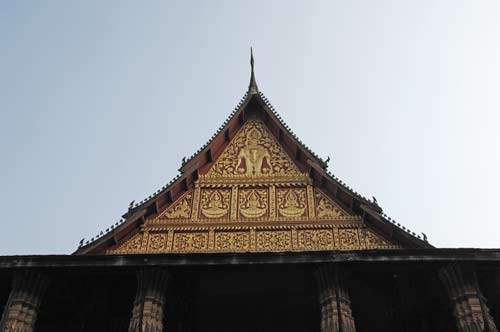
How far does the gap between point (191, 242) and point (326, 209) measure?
2832mm

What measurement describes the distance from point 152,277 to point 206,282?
5.69ft

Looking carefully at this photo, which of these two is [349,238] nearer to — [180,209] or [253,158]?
[253,158]

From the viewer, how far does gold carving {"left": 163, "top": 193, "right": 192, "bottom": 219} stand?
11.7 m

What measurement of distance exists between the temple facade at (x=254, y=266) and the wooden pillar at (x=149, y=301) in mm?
19

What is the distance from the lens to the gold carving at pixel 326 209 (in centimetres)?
1170

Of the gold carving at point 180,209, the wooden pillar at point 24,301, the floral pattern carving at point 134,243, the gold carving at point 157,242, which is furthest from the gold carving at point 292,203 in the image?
the wooden pillar at point 24,301

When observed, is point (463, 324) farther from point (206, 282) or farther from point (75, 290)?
point (75, 290)

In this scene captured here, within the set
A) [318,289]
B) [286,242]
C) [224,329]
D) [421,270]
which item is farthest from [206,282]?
[421,270]

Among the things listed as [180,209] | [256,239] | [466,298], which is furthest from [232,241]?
[466,298]

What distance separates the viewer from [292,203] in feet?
39.3

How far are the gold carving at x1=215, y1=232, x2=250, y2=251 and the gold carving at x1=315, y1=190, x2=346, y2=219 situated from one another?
159 centimetres

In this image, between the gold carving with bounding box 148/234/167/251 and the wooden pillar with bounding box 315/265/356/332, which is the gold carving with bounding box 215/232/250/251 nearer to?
the gold carving with bounding box 148/234/167/251

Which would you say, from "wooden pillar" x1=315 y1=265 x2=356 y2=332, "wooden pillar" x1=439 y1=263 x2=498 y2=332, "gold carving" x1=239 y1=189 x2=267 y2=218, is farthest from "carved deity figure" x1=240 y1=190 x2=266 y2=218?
"wooden pillar" x1=439 y1=263 x2=498 y2=332

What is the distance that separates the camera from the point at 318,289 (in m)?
9.38
